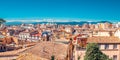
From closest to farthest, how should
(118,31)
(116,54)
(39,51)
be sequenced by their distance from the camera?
(39,51) < (116,54) < (118,31)

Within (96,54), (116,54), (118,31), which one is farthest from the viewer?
(118,31)

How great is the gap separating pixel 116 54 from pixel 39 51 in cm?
1073

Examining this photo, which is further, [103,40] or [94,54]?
[103,40]

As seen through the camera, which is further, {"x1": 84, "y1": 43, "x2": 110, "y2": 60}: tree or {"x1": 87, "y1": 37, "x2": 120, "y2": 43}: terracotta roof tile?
{"x1": 87, "y1": 37, "x2": 120, "y2": 43}: terracotta roof tile

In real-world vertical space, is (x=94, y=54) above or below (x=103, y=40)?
below

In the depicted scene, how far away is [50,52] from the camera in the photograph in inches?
1626

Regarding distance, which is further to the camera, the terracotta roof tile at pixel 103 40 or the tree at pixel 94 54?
the terracotta roof tile at pixel 103 40

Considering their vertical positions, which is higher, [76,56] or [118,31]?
[118,31]

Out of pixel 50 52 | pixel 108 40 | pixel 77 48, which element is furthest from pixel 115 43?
pixel 50 52

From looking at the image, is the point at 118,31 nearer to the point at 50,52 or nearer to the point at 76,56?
the point at 76,56

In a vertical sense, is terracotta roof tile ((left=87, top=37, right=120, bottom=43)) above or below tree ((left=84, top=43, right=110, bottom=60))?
above

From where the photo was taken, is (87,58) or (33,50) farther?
(33,50)

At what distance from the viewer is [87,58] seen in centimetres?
3409

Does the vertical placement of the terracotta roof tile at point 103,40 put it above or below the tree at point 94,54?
above
